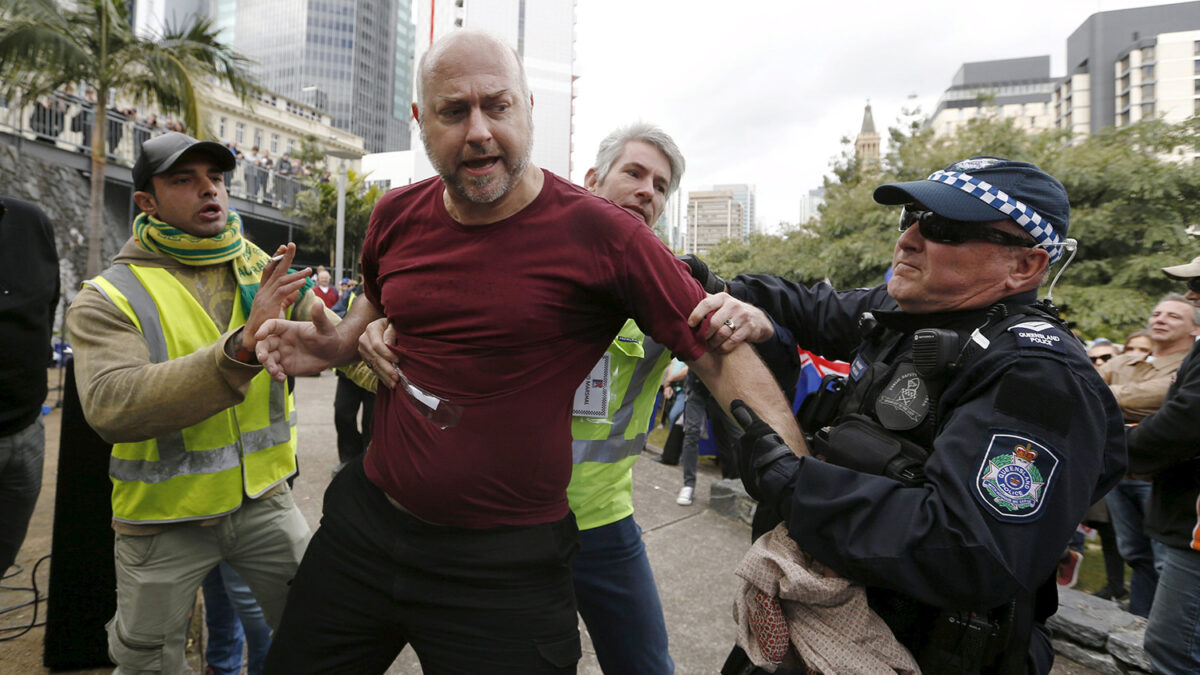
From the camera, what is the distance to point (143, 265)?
2.11 metres

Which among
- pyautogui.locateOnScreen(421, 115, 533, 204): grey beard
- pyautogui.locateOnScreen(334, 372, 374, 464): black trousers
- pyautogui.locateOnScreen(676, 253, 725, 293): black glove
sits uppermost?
pyautogui.locateOnScreen(421, 115, 533, 204): grey beard

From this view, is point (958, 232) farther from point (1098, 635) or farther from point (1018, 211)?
point (1098, 635)

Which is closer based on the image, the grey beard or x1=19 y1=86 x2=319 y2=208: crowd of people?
the grey beard

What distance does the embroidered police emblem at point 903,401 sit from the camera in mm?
1366

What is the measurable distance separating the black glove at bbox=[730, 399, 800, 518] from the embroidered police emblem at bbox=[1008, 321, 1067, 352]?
1.68 ft

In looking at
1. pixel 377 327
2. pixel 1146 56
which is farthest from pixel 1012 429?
pixel 1146 56

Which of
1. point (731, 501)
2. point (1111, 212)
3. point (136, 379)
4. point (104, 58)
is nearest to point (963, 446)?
point (136, 379)

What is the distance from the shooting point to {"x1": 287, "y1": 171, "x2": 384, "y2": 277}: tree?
2359 centimetres

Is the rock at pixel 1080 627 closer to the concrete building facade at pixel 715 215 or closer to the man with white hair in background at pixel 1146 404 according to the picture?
the man with white hair in background at pixel 1146 404

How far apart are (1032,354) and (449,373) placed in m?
1.26

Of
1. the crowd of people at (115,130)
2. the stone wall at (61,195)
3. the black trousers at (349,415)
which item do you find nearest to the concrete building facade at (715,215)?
the crowd of people at (115,130)

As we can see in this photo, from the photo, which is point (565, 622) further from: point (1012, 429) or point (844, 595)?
point (1012, 429)

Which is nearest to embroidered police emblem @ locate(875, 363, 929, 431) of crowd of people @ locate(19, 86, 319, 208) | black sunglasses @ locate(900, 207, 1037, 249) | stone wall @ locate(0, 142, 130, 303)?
black sunglasses @ locate(900, 207, 1037, 249)

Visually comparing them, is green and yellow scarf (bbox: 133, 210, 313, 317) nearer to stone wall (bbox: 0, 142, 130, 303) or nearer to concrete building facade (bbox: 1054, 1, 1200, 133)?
stone wall (bbox: 0, 142, 130, 303)
